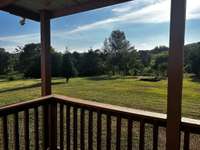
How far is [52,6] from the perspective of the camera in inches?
101

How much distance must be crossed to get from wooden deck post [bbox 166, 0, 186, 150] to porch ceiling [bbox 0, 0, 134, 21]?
31.7 inches

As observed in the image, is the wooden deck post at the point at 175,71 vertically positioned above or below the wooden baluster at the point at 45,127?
above

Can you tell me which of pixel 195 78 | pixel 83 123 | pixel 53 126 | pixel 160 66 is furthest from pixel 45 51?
pixel 160 66

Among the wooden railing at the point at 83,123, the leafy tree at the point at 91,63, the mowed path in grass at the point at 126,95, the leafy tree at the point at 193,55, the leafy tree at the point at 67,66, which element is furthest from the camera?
the leafy tree at the point at 91,63

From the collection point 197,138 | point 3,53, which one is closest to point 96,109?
point 197,138

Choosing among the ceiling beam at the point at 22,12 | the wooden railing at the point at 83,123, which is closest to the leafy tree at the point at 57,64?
the ceiling beam at the point at 22,12

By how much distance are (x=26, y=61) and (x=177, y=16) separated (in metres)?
19.1

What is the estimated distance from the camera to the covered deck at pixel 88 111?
1.52 meters

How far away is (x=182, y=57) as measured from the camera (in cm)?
151

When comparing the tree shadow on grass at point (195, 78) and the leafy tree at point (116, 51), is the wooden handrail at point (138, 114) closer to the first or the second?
the tree shadow on grass at point (195, 78)

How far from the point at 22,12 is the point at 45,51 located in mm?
580

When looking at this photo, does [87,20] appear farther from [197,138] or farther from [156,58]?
[197,138]

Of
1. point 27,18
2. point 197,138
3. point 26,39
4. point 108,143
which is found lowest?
point 197,138

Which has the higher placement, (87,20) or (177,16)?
(87,20)
